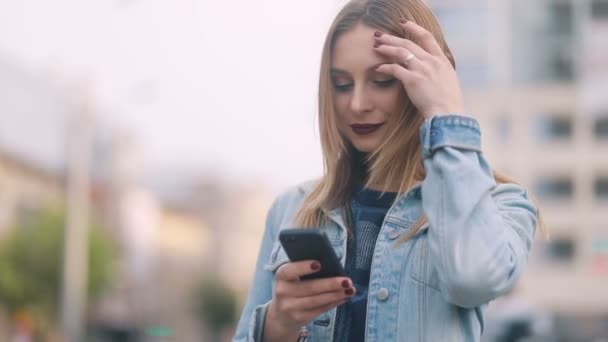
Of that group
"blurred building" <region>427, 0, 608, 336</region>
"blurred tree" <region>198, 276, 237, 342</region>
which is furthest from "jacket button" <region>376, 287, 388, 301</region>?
"blurred tree" <region>198, 276, 237, 342</region>

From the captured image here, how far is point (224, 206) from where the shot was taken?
8356 centimetres

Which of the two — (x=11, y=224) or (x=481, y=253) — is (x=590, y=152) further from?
(x=481, y=253)

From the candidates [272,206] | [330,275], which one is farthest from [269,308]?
[272,206]

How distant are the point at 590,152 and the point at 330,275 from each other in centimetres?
4823

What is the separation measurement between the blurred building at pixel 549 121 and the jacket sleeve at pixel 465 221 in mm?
45770

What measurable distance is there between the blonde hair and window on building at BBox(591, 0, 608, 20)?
47.3m

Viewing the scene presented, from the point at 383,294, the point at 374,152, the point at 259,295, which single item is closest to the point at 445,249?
the point at 383,294

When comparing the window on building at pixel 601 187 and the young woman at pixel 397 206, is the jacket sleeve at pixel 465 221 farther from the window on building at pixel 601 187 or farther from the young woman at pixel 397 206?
the window on building at pixel 601 187

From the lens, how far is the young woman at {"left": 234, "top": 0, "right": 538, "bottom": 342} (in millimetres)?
1795

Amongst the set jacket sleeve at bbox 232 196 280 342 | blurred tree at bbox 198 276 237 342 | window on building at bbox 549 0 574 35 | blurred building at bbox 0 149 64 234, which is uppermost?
window on building at bbox 549 0 574 35

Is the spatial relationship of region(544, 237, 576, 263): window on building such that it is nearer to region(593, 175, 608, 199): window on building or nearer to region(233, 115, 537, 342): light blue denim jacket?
region(593, 175, 608, 199): window on building

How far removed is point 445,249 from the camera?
1.78m

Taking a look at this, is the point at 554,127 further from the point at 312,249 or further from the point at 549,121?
the point at 312,249

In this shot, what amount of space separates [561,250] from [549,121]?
5409 mm
